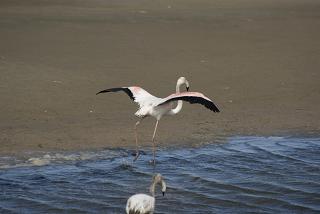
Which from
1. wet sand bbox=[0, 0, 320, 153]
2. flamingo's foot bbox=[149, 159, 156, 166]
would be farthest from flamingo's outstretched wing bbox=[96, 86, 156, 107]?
flamingo's foot bbox=[149, 159, 156, 166]

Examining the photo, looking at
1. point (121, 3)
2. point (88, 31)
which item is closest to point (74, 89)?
point (88, 31)

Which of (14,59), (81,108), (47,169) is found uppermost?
(14,59)

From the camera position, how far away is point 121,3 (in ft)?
73.9

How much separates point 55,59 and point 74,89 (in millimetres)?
2218

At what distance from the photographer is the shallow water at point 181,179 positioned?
782cm

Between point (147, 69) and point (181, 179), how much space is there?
5.39 metres

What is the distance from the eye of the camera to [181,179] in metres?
8.78

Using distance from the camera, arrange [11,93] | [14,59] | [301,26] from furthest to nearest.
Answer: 1. [301,26]
2. [14,59]
3. [11,93]

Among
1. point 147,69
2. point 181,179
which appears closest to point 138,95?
point 181,179

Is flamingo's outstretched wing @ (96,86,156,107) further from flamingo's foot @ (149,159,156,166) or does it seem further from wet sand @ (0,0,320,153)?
flamingo's foot @ (149,159,156,166)

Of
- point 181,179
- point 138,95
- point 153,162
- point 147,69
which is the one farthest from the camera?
point 147,69

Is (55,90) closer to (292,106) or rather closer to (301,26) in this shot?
(292,106)

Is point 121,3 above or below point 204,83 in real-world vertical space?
above

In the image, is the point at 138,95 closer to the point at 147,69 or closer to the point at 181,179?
the point at 181,179
